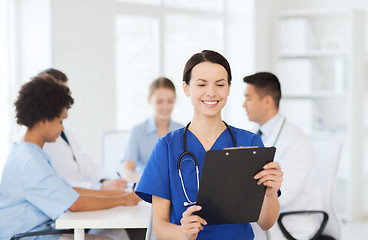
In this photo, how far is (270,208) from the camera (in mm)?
1809

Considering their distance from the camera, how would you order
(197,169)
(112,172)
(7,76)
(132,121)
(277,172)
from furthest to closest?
(132,121)
(7,76)
(112,172)
(197,169)
(277,172)

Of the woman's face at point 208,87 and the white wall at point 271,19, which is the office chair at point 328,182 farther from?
the white wall at point 271,19

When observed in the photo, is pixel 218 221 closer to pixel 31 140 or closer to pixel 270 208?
pixel 270 208

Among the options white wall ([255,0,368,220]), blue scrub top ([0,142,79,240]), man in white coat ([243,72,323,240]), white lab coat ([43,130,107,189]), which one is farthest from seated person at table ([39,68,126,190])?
white wall ([255,0,368,220])

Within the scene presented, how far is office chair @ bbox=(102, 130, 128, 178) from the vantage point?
11.5 ft

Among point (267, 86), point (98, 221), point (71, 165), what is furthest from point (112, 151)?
point (98, 221)

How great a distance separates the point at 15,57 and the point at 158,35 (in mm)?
1600

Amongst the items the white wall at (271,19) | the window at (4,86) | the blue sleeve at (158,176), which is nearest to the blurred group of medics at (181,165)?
the blue sleeve at (158,176)

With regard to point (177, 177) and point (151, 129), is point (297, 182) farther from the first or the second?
point (151, 129)

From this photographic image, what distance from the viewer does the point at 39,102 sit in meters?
2.35

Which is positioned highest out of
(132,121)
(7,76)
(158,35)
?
(158,35)

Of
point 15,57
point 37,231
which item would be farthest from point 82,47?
point 37,231

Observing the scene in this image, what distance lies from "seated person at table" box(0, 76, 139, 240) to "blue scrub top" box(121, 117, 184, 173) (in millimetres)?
904

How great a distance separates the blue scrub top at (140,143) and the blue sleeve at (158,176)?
1498mm
